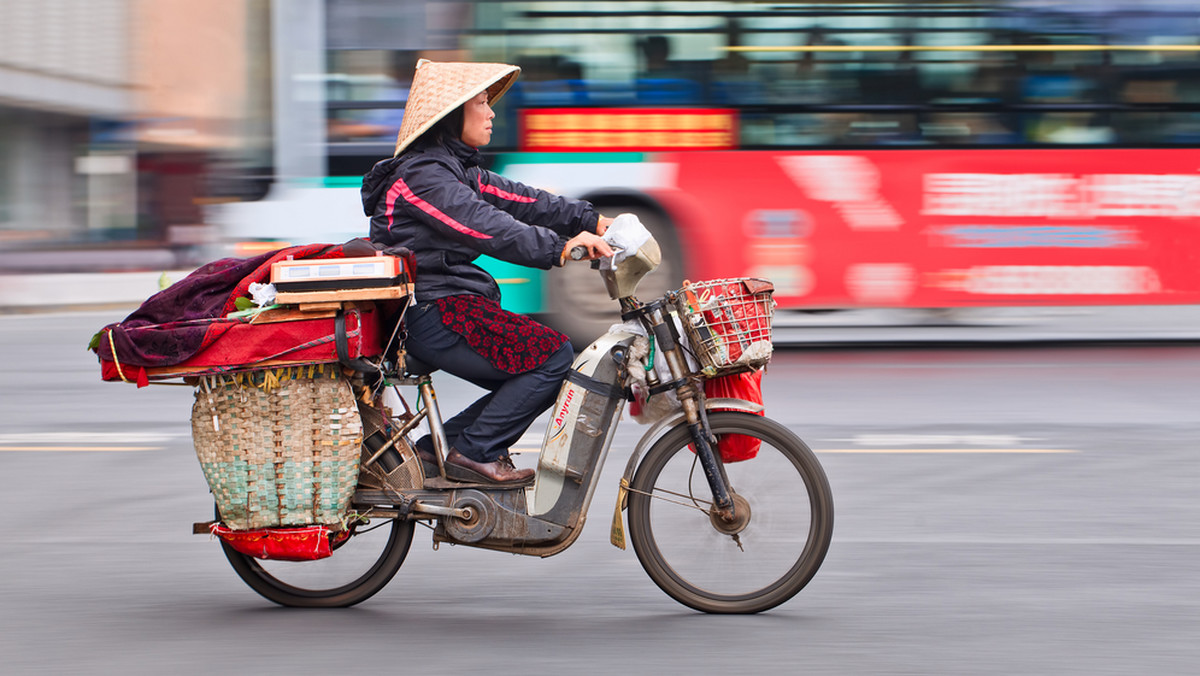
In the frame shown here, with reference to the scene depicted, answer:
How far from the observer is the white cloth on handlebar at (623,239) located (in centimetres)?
397

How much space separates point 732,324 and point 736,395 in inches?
13.1

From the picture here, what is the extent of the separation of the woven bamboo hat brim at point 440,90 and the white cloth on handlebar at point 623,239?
1.98ft

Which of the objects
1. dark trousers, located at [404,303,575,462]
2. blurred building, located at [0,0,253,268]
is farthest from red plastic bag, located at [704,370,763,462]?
blurred building, located at [0,0,253,268]

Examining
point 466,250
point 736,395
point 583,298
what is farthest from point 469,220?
point 583,298

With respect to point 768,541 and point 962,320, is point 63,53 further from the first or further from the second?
point 768,541

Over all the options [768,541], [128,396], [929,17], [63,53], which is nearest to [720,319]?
[768,541]

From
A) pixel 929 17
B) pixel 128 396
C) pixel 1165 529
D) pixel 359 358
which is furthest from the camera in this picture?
pixel 929 17

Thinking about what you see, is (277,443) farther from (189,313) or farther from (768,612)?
(768,612)

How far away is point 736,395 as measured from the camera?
426 cm

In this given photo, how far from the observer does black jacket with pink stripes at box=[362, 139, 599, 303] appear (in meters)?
4.02

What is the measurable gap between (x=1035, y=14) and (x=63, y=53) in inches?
1284

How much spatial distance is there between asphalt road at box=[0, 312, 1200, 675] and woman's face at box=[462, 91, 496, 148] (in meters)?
1.09

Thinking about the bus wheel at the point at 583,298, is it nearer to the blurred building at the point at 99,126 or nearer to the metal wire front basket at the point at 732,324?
the metal wire front basket at the point at 732,324

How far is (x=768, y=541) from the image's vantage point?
4.21 m
